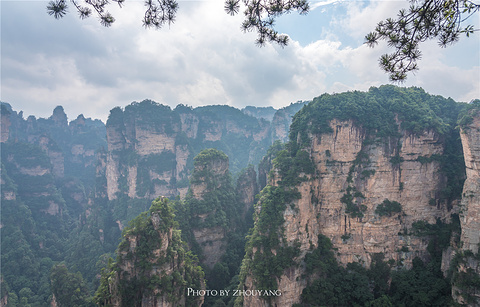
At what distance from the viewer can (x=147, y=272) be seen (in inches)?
706

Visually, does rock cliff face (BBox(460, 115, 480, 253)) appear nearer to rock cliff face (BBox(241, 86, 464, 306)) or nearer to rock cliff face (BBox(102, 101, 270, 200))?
rock cliff face (BBox(241, 86, 464, 306))

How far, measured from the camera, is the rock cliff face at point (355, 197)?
2122cm

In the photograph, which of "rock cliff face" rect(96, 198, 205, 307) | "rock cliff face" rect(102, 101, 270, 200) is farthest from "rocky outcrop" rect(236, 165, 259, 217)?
"rock cliff face" rect(96, 198, 205, 307)

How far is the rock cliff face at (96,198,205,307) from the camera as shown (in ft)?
56.6

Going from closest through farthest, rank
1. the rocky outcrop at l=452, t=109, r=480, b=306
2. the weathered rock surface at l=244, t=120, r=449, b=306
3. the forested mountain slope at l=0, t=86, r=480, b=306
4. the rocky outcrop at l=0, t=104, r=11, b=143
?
the rocky outcrop at l=452, t=109, r=480, b=306
the forested mountain slope at l=0, t=86, r=480, b=306
the weathered rock surface at l=244, t=120, r=449, b=306
the rocky outcrop at l=0, t=104, r=11, b=143

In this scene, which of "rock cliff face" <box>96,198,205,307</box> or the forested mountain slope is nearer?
"rock cliff face" <box>96,198,205,307</box>

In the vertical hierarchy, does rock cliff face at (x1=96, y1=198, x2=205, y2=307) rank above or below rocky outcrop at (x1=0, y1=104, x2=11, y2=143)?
below

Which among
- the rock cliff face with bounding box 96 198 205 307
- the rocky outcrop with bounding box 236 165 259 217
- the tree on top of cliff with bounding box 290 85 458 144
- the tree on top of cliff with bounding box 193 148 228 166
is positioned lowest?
the rock cliff face with bounding box 96 198 205 307

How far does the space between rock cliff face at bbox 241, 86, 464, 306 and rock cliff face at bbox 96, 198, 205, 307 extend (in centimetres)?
611

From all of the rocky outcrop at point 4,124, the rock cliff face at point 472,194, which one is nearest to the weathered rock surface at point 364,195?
the rock cliff face at point 472,194

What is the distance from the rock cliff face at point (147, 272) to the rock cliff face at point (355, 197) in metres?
6.11

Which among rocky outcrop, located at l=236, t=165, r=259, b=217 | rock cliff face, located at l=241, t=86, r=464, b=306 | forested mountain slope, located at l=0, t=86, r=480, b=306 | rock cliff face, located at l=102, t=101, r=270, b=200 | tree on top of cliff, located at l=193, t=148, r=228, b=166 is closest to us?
forested mountain slope, located at l=0, t=86, r=480, b=306

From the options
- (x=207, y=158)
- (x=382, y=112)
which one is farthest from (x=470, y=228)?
(x=207, y=158)

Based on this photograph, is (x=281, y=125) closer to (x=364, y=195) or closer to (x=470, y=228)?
(x=364, y=195)
